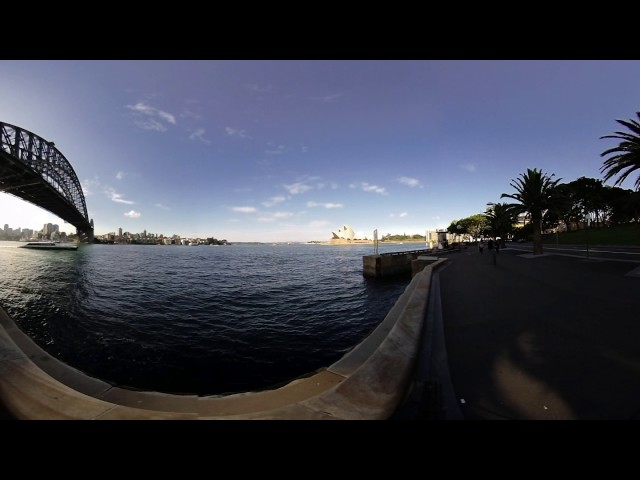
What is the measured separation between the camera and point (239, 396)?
10.3 feet

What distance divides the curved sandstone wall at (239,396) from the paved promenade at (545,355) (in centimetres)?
76

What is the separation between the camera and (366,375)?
291 cm

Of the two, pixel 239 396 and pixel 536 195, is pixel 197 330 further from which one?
pixel 536 195

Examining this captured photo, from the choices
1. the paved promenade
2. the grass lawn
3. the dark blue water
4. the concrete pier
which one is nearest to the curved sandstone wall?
the paved promenade

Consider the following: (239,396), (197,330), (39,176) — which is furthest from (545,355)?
(39,176)

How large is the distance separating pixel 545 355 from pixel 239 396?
15.0ft

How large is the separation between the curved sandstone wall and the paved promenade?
2.48 feet

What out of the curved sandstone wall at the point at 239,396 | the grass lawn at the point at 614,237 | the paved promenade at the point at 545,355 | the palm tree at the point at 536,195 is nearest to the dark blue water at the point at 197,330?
the curved sandstone wall at the point at 239,396

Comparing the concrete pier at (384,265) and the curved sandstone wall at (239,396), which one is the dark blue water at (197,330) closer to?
the curved sandstone wall at (239,396)

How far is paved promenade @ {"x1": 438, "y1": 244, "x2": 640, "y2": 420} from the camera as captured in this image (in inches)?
103
